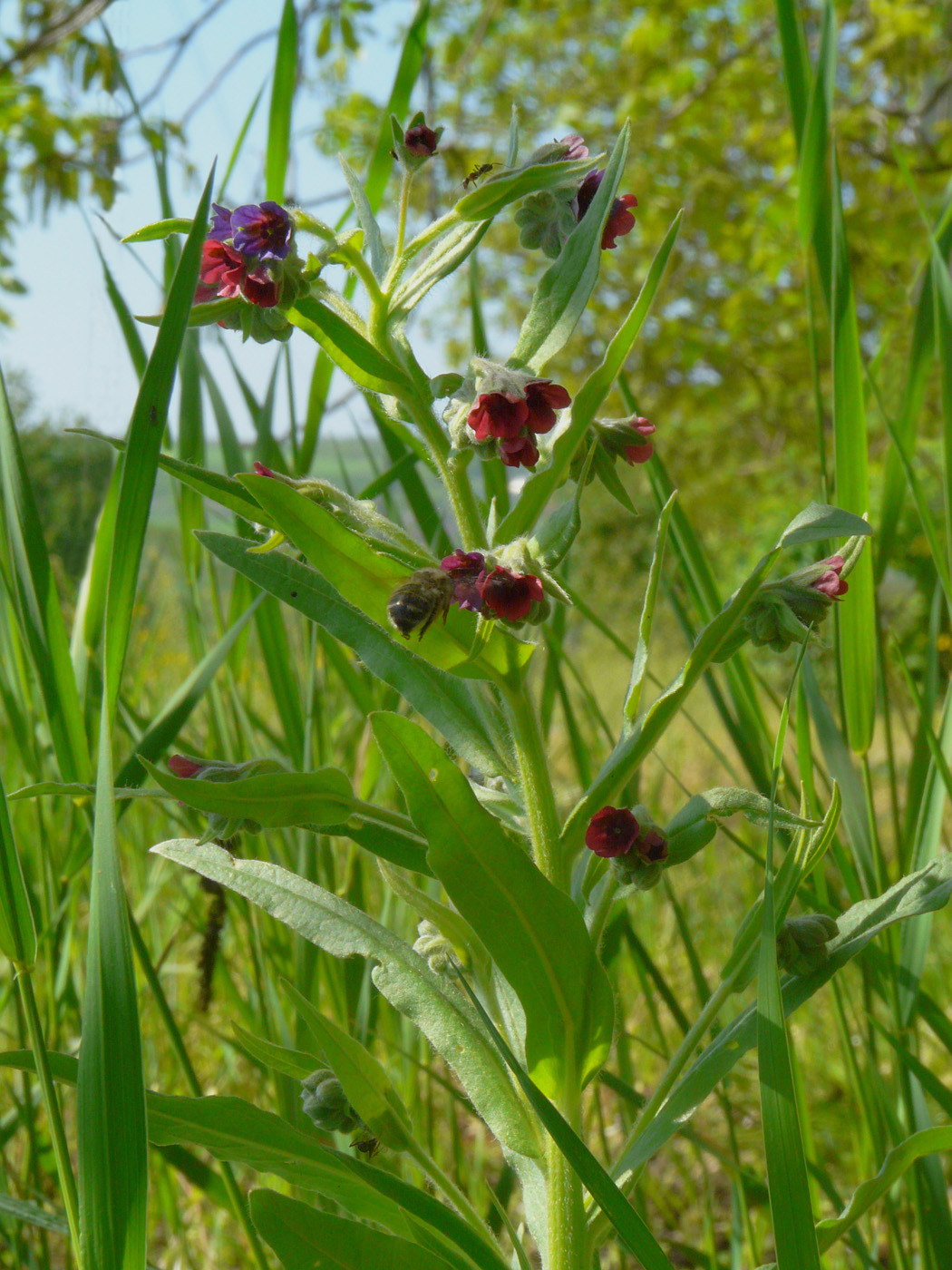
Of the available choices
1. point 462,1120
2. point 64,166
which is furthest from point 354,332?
point 64,166

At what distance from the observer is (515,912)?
59 centimetres

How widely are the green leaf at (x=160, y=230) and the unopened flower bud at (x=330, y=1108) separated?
56 centimetres

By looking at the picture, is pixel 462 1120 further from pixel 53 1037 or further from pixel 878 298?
pixel 878 298

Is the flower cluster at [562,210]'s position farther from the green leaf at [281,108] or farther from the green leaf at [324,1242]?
the green leaf at [324,1242]

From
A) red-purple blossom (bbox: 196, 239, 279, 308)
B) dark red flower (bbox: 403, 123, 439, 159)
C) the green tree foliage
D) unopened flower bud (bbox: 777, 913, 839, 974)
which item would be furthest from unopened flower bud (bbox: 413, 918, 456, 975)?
the green tree foliage

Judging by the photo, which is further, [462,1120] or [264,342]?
[462,1120]

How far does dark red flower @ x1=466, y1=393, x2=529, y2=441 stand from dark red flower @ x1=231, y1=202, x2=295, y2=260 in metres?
0.15

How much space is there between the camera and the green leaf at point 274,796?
58 centimetres

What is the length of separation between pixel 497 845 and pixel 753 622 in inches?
8.7

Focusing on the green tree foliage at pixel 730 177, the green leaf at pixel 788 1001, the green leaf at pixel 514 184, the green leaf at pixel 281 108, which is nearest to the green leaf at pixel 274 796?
the green leaf at pixel 788 1001

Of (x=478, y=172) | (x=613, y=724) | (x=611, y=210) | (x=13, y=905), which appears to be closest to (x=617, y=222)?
(x=611, y=210)

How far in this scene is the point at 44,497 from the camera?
426cm

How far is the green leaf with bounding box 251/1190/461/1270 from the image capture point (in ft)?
1.88

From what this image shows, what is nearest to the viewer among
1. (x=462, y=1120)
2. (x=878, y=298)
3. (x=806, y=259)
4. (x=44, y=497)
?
(x=806, y=259)
